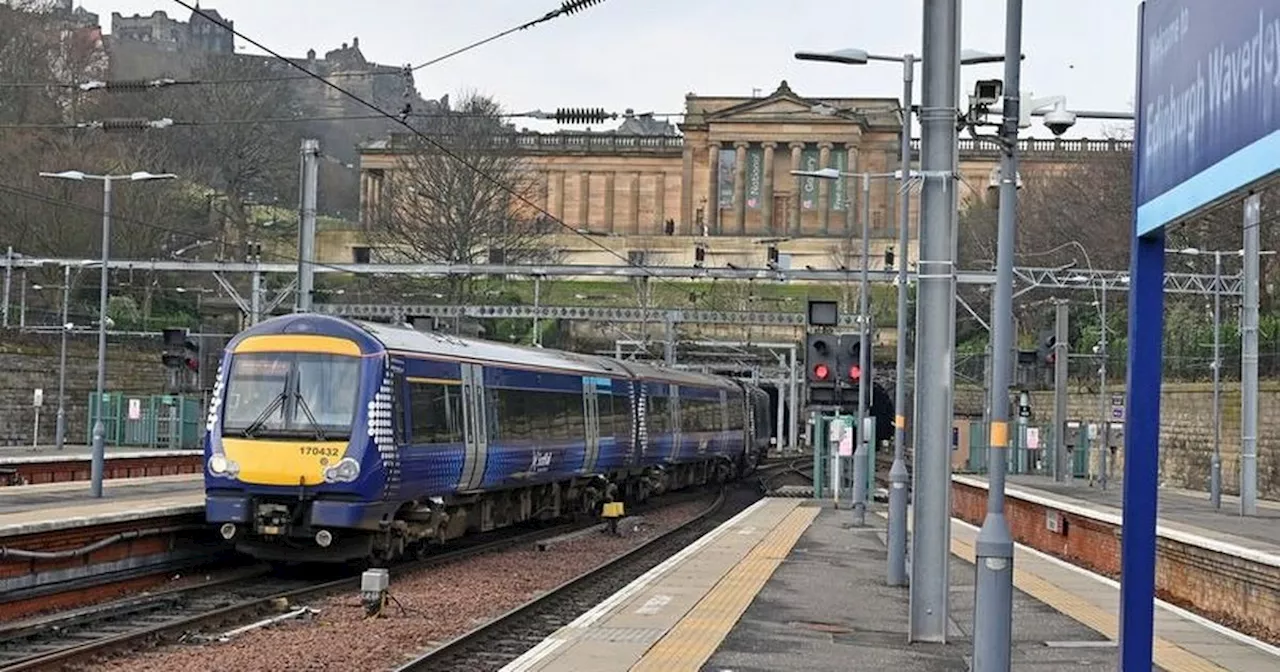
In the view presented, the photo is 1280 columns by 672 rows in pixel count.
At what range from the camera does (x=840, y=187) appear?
112 m

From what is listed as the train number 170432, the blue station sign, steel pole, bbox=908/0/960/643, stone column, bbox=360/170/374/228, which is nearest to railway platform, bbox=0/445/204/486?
the train number 170432

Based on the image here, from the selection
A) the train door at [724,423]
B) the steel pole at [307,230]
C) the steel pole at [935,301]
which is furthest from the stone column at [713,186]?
the steel pole at [935,301]

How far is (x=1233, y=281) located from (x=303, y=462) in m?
38.7

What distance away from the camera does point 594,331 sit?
296ft

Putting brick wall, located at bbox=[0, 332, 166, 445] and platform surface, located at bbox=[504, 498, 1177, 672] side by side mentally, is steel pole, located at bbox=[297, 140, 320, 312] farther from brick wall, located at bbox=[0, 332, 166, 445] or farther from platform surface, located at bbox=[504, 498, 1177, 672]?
brick wall, located at bbox=[0, 332, 166, 445]

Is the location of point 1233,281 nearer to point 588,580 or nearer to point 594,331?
point 588,580

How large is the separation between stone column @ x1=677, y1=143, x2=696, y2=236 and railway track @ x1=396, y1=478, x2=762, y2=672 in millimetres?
91675

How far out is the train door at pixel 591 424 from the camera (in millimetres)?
32162

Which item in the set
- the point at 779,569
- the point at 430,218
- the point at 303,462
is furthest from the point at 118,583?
the point at 430,218

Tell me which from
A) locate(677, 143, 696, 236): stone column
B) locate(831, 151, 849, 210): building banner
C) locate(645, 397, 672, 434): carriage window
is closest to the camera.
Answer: locate(645, 397, 672, 434): carriage window

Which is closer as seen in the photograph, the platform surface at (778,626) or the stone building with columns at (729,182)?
the platform surface at (778,626)

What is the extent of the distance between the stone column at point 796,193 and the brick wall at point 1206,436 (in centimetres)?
→ 5696

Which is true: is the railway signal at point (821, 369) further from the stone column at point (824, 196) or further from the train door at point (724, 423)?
the stone column at point (824, 196)

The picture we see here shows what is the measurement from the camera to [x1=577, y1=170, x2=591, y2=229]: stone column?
125 meters
